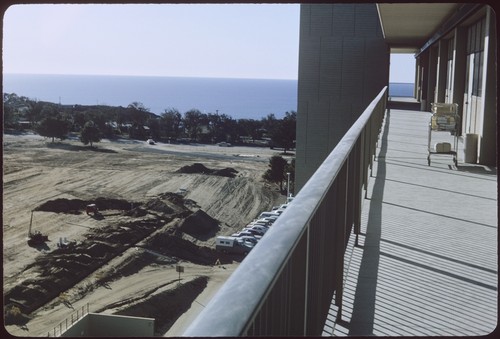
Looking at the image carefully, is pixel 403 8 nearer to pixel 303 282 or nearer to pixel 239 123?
pixel 303 282

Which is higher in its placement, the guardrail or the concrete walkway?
the guardrail

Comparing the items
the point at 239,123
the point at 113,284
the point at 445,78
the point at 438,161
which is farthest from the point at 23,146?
the point at 438,161

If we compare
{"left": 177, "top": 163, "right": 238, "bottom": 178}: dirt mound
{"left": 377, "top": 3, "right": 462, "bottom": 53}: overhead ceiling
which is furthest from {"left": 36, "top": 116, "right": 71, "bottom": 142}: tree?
{"left": 377, "top": 3, "right": 462, "bottom": 53}: overhead ceiling

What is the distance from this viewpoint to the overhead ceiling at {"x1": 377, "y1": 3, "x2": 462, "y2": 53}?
14.0m

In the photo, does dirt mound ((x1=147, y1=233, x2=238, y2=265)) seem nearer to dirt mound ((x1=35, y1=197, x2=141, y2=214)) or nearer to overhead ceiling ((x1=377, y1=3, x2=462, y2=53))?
dirt mound ((x1=35, y1=197, x2=141, y2=214))

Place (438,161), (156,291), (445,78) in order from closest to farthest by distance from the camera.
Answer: (438,161) → (445,78) → (156,291)

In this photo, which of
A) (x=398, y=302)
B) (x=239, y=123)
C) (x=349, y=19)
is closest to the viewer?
(x=398, y=302)

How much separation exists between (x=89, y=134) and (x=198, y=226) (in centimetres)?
4191

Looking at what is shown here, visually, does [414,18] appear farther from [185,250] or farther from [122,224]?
[122,224]

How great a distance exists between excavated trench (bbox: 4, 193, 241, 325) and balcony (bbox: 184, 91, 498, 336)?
96.2ft

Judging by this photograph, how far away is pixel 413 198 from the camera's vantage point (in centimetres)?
640

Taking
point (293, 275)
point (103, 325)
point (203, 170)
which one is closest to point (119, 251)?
point (103, 325)

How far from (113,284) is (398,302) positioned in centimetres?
3846

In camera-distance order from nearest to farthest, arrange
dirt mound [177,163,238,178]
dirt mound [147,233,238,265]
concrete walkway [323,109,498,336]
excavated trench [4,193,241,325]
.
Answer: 1. concrete walkway [323,109,498,336]
2. excavated trench [4,193,241,325]
3. dirt mound [147,233,238,265]
4. dirt mound [177,163,238,178]
